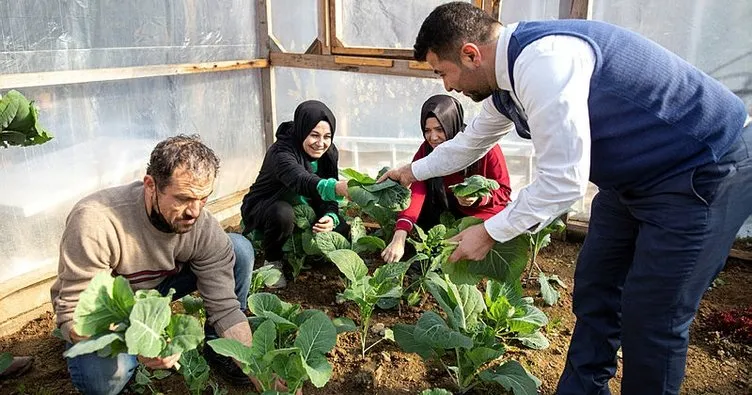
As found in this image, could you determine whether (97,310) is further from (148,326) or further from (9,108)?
(9,108)

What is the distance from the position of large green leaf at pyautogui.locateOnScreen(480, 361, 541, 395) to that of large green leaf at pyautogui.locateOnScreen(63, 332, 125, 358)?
147 cm

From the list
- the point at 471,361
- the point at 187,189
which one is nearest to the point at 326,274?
the point at 471,361

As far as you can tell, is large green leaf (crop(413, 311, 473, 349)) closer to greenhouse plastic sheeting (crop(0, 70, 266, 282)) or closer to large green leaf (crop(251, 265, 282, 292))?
large green leaf (crop(251, 265, 282, 292))

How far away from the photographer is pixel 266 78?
5.22 meters

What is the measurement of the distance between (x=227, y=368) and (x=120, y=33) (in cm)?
239

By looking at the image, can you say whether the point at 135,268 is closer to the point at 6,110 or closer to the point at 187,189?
the point at 187,189

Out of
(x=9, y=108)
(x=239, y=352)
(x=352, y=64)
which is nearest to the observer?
(x=239, y=352)

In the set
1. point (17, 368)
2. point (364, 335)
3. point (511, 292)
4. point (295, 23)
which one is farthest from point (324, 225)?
point (295, 23)

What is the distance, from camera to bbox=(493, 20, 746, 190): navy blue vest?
184 centimetres

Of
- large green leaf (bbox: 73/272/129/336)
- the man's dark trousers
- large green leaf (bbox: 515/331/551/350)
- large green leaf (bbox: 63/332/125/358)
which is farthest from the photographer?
large green leaf (bbox: 515/331/551/350)

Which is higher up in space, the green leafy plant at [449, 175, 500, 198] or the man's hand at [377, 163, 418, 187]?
the man's hand at [377, 163, 418, 187]

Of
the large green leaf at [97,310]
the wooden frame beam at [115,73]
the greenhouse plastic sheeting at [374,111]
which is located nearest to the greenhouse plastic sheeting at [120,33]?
the wooden frame beam at [115,73]

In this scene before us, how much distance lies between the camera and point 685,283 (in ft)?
6.31

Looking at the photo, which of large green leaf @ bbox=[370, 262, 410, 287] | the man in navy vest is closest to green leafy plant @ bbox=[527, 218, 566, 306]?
large green leaf @ bbox=[370, 262, 410, 287]
